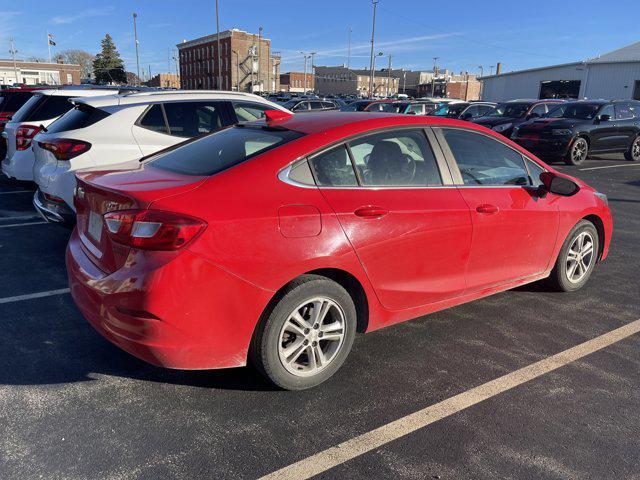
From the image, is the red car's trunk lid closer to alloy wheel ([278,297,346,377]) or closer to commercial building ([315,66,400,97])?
alloy wheel ([278,297,346,377])

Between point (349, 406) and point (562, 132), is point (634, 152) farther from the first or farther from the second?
point (349, 406)

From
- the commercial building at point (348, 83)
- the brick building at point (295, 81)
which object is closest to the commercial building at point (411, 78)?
the commercial building at point (348, 83)

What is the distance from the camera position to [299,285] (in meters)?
2.91

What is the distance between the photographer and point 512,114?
19.0m

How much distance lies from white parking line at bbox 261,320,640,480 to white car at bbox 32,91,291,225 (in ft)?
11.0

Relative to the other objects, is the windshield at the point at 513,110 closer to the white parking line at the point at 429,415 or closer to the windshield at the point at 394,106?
the windshield at the point at 394,106

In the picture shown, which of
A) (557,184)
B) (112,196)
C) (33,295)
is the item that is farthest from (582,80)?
(112,196)

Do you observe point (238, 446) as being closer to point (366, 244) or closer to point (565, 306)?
point (366, 244)

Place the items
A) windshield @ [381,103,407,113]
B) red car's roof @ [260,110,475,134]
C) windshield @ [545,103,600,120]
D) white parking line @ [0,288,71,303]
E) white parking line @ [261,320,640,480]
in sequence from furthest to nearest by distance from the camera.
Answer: windshield @ [381,103,407,113] → windshield @ [545,103,600,120] → white parking line @ [0,288,71,303] → red car's roof @ [260,110,475,134] → white parking line @ [261,320,640,480]

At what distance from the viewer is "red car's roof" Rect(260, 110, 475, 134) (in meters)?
3.37

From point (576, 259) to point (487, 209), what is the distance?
1587 mm

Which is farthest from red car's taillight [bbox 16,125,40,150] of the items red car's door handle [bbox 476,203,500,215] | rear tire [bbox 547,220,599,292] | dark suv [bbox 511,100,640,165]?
dark suv [bbox 511,100,640,165]

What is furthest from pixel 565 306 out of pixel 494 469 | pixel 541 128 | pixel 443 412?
pixel 541 128

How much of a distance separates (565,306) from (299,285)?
2769 mm
